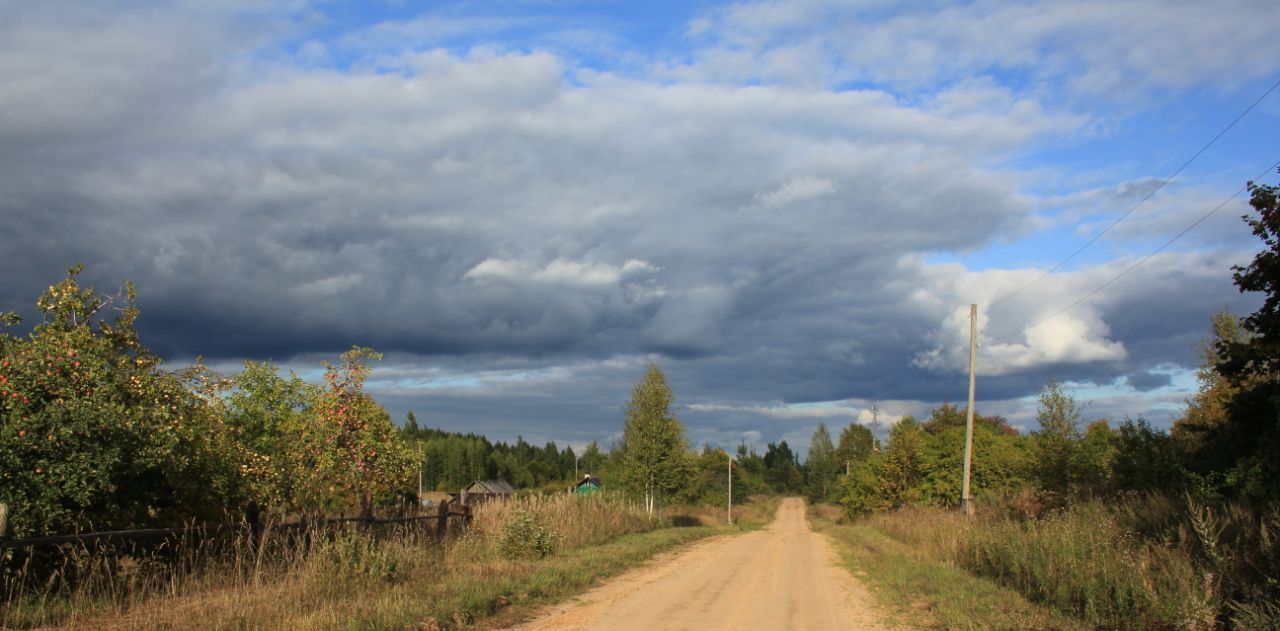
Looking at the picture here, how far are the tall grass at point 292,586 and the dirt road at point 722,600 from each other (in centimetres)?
110

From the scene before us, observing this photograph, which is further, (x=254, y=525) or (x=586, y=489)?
(x=586, y=489)

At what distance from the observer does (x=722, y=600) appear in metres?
12.8

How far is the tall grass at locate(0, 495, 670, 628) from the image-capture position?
342 inches

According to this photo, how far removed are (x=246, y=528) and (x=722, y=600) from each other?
736cm

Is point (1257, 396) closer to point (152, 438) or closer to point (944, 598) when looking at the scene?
point (944, 598)

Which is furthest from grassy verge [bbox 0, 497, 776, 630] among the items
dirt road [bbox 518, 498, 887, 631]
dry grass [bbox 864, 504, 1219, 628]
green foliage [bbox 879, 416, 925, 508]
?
green foliage [bbox 879, 416, 925, 508]

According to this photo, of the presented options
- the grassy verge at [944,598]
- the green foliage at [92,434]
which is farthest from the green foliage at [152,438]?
the grassy verge at [944,598]

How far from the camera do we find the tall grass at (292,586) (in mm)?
8688

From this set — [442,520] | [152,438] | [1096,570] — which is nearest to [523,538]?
[442,520]

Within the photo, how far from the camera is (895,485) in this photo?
141ft

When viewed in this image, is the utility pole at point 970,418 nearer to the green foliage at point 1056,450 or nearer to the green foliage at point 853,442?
the green foliage at point 1056,450

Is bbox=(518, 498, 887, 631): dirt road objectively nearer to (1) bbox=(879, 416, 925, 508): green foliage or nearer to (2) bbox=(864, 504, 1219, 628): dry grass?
(2) bbox=(864, 504, 1219, 628): dry grass

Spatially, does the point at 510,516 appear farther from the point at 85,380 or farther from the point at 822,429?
the point at 822,429

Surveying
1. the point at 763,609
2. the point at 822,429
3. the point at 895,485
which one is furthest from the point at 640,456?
the point at 822,429
